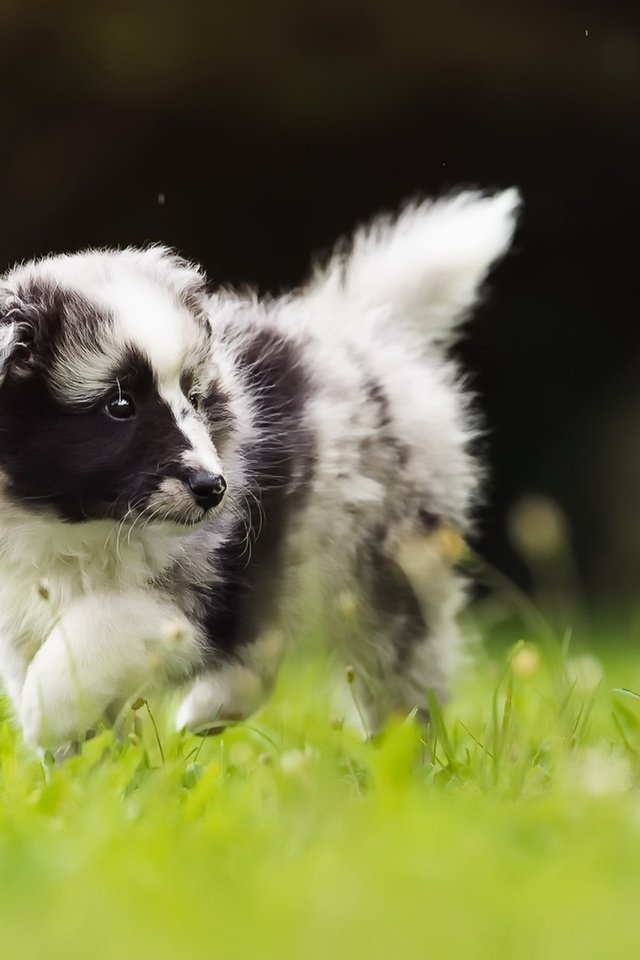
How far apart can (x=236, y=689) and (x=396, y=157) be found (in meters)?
3.84

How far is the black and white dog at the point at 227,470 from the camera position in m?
2.86

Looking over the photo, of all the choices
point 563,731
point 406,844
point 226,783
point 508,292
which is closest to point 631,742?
point 563,731

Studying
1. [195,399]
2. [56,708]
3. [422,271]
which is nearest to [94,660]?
[56,708]

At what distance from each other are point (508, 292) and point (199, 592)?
164 inches

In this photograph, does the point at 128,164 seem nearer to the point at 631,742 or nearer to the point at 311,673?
the point at 311,673

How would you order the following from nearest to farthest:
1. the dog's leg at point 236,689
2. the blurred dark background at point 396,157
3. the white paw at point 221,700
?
the dog's leg at point 236,689
the white paw at point 221,700
the blurred dark background at point 396,157

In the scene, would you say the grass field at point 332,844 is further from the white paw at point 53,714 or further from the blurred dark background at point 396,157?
the blurred dark background at point 396,157

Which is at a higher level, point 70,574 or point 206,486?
point 206,486

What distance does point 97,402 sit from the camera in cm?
287

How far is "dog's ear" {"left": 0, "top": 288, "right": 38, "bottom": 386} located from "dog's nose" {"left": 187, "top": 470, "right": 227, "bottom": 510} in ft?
1.40

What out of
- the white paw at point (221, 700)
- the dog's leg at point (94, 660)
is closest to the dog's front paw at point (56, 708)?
the dog's leg at point (94, 660)

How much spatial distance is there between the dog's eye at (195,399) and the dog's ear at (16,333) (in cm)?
31

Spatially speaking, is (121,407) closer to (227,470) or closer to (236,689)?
(227,470)

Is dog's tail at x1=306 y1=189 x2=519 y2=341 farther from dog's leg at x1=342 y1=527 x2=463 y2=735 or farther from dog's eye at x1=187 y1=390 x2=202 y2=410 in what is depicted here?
dog's eye at x1=187 y1=390 x2=202 y2=410
